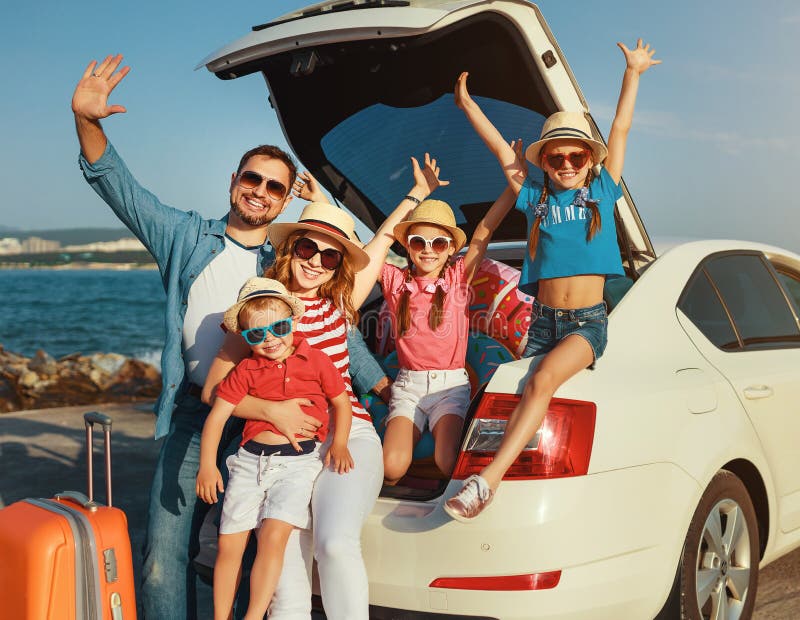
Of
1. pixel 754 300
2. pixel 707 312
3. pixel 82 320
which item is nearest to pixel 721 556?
pixel 707 312

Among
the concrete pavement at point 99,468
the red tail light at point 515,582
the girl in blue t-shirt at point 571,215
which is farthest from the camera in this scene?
the concrete pavement at point 99,468

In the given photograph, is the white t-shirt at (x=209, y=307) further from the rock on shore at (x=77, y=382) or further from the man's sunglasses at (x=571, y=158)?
the rock on shore at (x=77, y=382)

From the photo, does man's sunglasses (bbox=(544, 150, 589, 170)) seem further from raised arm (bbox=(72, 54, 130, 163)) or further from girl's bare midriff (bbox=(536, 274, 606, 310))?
raised arm (bbox=(72, 54, 130, 163))

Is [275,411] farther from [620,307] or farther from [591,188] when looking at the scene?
[591,188]

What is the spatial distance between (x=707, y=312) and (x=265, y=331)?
6.06 feet

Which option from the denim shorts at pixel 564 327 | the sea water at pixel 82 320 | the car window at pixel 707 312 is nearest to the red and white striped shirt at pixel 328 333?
the denim shorts at pixel 564 327

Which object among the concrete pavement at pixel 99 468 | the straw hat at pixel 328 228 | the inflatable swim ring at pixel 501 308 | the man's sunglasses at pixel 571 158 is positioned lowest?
the concrete pavement at pixel 99 468

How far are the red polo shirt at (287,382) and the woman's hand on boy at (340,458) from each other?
0.09 m

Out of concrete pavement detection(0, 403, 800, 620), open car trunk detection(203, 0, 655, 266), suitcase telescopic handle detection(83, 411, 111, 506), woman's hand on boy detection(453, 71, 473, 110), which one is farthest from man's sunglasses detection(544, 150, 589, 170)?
concrete pavement detection(0, 403, 800, 620)

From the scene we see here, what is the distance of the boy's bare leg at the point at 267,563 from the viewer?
2.52m

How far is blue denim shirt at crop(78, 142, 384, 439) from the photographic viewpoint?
3.02 m

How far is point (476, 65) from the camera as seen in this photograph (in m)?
3.32

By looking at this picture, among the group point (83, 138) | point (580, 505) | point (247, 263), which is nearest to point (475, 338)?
point (247, 263)

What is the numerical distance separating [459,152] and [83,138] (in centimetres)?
193
